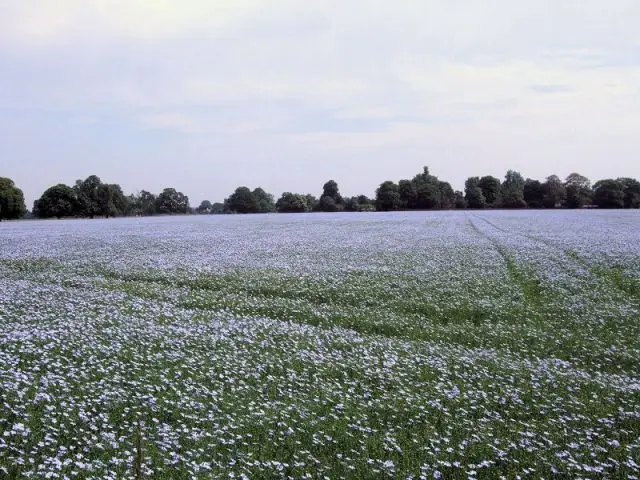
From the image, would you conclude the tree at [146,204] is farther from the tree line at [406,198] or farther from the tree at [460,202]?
the tree at [460,202]

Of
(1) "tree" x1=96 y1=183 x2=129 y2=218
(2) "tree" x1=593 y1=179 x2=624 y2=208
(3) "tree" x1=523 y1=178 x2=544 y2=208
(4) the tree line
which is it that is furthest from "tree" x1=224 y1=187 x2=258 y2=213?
(2) "tree" x1=593 y1=179 x2=624 y2=208

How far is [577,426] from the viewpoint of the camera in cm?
938

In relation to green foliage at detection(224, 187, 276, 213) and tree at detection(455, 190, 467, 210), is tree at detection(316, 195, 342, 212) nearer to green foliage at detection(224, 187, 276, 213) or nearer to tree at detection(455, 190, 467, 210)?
green foliage at detection(224, 187, 276, 213)

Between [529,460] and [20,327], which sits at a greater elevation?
[20,327]

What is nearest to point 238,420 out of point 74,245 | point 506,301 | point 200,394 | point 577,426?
point 200,394

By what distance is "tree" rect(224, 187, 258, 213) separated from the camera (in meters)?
185

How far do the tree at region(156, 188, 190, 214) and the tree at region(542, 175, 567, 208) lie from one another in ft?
368

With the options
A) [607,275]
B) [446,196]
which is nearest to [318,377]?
[607,275]

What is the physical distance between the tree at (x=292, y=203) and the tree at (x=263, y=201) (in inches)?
205

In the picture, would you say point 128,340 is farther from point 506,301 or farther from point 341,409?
point 506,301

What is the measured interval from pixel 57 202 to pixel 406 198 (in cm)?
9697

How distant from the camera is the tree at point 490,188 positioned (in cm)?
19049

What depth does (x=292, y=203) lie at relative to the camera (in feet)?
581

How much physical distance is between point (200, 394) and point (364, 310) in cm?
883
